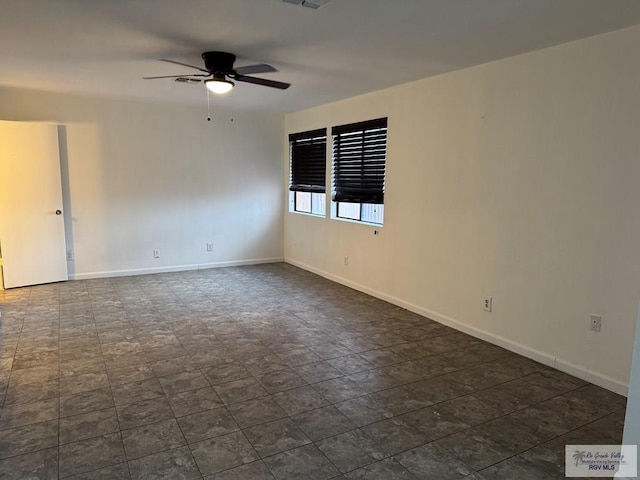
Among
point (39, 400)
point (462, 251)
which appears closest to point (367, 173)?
point (462, 251)

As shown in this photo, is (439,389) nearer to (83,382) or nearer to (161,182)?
(83,382)

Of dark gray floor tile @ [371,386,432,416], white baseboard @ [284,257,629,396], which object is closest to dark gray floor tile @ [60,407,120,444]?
dark gray floor tile @ [371,386,432,416]

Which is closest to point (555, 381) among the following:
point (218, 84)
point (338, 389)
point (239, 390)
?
point (338, 389)

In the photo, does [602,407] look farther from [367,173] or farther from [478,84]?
[367,173]

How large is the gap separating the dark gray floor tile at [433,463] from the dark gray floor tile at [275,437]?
0.53 metres

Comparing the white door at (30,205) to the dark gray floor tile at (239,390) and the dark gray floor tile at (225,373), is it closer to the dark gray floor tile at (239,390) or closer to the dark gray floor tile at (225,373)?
the dark gray floor tile at (225,373)

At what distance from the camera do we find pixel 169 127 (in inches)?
236

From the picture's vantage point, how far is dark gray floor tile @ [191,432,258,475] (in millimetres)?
2066

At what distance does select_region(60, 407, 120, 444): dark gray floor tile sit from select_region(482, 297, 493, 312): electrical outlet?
2909mm

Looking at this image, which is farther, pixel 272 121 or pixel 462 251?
pixel 272 121

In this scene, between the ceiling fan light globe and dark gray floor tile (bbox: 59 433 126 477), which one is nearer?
dark gray floor tile (bbox: 59 433 126 477)

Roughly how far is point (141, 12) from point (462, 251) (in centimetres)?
307

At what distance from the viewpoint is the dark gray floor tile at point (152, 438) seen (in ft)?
7.13

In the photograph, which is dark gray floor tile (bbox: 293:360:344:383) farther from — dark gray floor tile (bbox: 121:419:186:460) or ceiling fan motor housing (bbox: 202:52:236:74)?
ceiling fan motor housing (bbox: 202:52:236:74)
